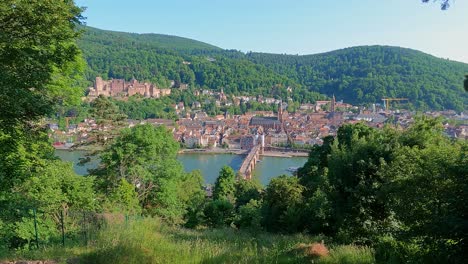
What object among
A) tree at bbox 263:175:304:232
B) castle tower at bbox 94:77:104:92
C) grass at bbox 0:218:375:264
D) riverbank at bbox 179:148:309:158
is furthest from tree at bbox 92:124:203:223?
castle tower at bbox 94:77:104:92

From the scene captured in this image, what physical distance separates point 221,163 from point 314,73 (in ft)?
254

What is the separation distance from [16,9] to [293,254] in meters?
3.47

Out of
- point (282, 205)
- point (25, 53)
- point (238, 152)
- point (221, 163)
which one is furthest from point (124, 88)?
point (25, 53)

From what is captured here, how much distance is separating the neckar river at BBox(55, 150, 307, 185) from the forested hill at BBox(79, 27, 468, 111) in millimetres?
42899

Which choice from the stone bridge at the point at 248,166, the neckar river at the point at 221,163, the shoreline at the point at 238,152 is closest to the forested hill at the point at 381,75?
the shoreline at the point at 238,152

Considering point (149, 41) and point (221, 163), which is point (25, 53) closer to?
point (221, 163)

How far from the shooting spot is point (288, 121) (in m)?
73.0

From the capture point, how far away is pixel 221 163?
4294 cm

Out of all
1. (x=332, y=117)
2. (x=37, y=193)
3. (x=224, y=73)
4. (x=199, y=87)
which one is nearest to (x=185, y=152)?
(x=332, y=117)

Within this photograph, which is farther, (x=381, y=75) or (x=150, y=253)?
(x=381, y=75)

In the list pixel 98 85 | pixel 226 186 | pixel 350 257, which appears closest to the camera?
pixel 350 257

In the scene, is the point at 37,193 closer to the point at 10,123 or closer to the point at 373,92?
the point at 10,123

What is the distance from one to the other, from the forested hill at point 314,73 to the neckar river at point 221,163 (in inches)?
1689

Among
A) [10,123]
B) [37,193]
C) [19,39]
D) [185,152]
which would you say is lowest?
[185,152]
